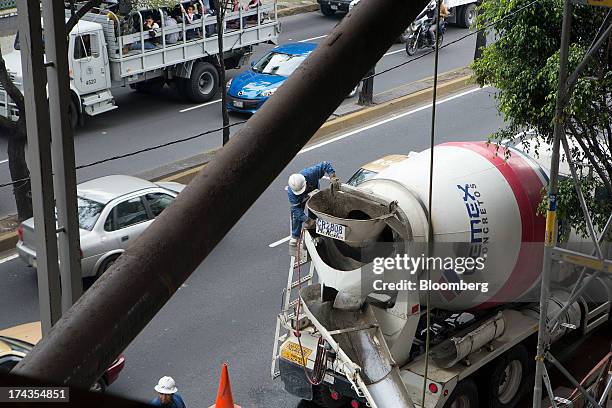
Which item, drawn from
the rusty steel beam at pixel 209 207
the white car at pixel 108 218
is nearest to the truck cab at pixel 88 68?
the white car at pixel 108 218

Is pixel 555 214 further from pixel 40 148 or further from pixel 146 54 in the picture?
pixel 146 54

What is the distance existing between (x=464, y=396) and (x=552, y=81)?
11.5ft

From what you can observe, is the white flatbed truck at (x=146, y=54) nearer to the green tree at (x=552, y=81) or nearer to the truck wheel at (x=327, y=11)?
the truck wheel at (x=327, y=11)

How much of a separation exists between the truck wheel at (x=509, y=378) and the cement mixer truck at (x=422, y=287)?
16 mm

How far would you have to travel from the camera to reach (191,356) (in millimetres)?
11766

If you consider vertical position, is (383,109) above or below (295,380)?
below

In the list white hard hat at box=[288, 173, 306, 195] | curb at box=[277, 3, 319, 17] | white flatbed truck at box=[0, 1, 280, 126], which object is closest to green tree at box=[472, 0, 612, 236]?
white hard hat at box=[288, 173, 306, 195]

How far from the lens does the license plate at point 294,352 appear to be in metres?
9.83

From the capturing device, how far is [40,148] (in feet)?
12.0

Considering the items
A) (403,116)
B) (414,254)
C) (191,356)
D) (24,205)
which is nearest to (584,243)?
(414,254)

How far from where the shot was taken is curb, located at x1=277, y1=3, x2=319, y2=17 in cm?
3112

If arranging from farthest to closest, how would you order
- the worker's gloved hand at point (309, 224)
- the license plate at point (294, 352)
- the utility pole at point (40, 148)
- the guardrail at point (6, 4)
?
1. the guardrail at point (6, 4)
2. the license plate at point (294, 352)
3. the worker's gloved hand at point (309, 224)
4. the utility pole at point (40, 148)

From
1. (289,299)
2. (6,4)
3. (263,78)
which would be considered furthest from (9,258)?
(6,4)

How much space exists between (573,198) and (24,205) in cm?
923
